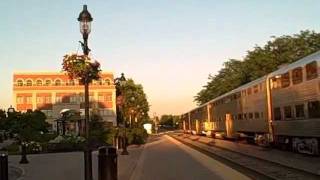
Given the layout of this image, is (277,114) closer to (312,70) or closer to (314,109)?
(314,109)

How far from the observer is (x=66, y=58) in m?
17.8

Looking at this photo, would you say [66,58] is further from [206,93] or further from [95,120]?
[206,93]

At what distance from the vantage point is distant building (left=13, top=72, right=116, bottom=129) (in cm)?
14550

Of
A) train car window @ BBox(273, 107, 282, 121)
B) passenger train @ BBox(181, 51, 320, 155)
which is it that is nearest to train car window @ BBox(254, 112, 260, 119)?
passenger train @ BBox(181, 51, 320, 155)

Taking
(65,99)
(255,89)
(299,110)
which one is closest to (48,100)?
(65,99)

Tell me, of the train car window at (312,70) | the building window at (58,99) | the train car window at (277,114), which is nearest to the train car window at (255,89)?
the train car window at (277,114)

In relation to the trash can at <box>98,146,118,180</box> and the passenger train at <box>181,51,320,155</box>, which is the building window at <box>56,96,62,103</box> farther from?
the trash can at <box>98,146,118,180</box>

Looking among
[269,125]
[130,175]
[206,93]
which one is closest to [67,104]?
[206,93]

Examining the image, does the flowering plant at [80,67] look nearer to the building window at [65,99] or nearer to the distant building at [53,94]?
the distant building at [53,94]

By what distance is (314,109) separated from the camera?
83.9ft

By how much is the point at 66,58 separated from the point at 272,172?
347 inches

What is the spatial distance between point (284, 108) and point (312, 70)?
506cm

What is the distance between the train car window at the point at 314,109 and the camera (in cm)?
2494

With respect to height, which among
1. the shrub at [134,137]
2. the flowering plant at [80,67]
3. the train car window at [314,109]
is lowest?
the shrub at [134,137]
